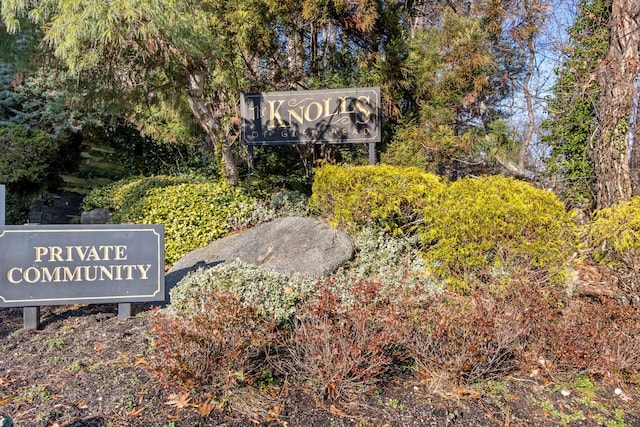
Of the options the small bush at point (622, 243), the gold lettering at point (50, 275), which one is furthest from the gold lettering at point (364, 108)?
the gold lettering at point (50, 275)

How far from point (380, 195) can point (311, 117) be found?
2632 mm

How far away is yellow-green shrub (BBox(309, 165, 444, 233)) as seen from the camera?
4844 mm

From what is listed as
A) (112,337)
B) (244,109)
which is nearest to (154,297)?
(112,337)

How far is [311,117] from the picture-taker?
7.02m

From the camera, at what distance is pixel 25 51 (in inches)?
236

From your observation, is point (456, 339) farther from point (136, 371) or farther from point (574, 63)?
point (574, 63)

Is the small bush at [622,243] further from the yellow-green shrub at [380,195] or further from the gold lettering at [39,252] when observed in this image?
the gold lettering at [39,252]

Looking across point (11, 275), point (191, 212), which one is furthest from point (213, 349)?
point (191, 212)

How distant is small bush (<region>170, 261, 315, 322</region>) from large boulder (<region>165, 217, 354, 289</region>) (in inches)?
34.2

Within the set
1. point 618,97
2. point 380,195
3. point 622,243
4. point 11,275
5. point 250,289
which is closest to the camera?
point 250,289

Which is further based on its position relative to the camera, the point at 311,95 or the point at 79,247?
the point at 311,95

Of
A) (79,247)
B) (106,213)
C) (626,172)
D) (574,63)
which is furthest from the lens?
(106,213)

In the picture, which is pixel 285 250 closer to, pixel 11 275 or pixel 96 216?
pixel 11 275

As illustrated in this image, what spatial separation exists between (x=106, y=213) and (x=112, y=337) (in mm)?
4935
